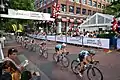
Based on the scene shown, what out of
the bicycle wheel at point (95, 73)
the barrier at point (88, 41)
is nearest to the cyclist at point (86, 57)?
the bicycle wheel at point (95, 73)

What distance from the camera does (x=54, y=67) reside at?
10.9 metres

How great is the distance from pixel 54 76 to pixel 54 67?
1.87m

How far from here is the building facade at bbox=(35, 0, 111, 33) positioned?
166 ft

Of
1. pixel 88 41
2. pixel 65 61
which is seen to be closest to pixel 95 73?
pixel 65 61

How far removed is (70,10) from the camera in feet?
177

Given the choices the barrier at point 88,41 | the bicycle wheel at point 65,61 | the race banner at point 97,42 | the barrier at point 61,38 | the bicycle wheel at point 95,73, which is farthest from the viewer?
→ the barrier at point 61,38

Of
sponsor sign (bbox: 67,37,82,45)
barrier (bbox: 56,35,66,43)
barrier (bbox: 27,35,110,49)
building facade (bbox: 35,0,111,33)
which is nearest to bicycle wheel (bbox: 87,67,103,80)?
barrier (bbox: 27,35,110,49)

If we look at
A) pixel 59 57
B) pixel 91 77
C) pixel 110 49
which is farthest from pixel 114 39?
pixel 91 77

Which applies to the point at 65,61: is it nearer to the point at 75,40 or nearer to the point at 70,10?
the point at 75,40

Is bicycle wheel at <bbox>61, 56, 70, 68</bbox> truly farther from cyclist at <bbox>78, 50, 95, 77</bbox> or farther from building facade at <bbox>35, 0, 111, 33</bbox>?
building facade at <bbox>35, 0, 111, 33</bbox>

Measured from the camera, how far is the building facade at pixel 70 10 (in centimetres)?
5056

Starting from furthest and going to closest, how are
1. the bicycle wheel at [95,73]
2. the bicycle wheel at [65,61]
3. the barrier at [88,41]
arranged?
the barrier at [88,41] < the bicycle wheel at [65,61] < the bicycle wheel at [95,73]

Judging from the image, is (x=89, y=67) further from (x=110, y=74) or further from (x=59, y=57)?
(x=59, y=57)

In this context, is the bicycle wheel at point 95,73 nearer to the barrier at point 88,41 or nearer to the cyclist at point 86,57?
the cyclist at point 86,57
